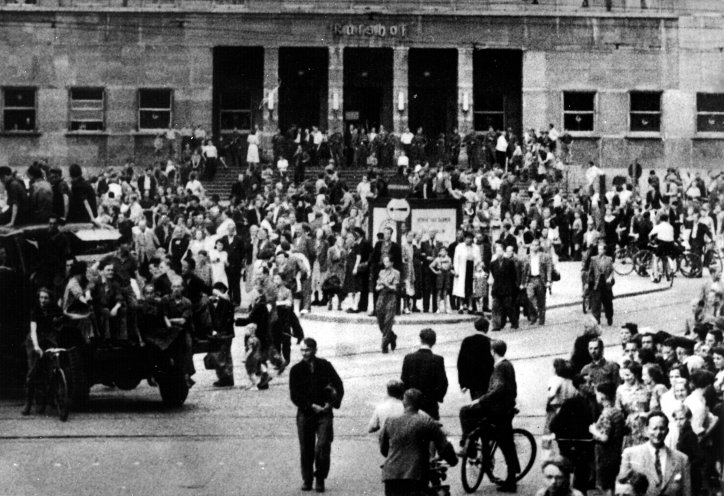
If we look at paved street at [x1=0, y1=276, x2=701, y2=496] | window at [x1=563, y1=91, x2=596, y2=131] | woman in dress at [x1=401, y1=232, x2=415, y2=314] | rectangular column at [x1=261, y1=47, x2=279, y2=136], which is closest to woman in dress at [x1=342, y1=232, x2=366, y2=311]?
woman in dress at [x1=401, y1=232, x2=415, y2=314]

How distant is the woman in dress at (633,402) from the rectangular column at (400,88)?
3597cm

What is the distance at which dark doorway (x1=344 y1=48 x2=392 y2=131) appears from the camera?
2100 inches

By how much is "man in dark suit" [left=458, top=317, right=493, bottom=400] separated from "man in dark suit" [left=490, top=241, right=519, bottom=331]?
32.8ft

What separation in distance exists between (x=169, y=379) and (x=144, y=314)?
3.30 ft

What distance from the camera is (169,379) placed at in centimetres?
2019

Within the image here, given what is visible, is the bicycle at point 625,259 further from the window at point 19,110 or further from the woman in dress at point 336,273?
the window at point 19,110

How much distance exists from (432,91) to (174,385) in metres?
34.8

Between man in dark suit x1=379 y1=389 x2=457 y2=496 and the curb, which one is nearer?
man in dark suit x1=379 y1=389 x2=457 y2=496

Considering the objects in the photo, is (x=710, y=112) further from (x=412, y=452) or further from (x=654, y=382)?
(x=412, y=452)

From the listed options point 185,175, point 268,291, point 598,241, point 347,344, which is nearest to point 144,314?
point 268,291

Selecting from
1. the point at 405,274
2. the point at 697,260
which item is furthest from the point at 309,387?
the point at 697,260

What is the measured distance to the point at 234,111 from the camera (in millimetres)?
52812

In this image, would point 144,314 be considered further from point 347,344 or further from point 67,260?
point 347,344

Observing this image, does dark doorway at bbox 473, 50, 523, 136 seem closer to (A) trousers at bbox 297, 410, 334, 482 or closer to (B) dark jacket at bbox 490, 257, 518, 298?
(B) dark jacket at bbox 490, 257, 518, 298
